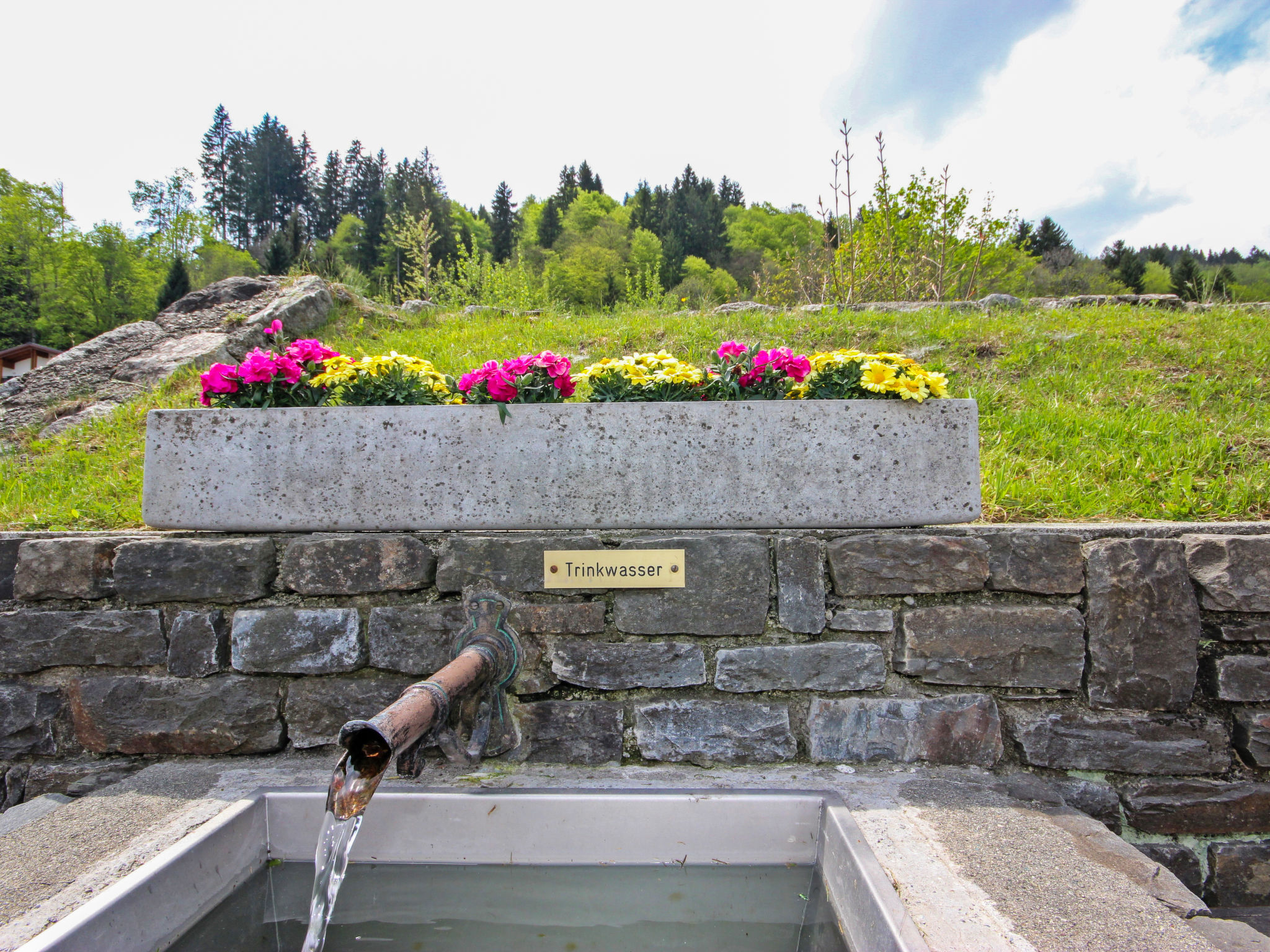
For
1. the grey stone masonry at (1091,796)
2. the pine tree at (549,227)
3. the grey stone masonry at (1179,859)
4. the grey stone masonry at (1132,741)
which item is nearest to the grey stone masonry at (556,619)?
the grey stone masonry at (1132,741)

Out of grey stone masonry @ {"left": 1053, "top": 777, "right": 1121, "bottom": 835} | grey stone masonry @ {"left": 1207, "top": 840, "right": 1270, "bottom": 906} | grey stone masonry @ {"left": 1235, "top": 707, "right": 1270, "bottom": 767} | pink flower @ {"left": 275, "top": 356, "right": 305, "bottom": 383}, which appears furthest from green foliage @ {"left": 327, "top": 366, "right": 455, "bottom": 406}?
grey stone masonry @ {"left": 1207, "top": 840, "right": 1270, "bottom": 906}

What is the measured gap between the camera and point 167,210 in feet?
124

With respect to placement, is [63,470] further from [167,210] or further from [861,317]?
[167,210]

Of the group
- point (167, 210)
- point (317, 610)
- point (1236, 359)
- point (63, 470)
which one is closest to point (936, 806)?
point (317, 610)

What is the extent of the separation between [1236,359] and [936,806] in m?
3.35

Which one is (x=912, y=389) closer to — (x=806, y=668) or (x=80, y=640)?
(x=806, y=668)

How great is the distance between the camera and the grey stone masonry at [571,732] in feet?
6.09

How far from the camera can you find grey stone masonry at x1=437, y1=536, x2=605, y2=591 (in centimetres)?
184

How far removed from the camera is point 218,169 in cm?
4519

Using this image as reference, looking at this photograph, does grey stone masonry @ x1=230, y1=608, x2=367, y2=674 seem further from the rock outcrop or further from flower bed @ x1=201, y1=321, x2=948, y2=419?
the rock outcrop

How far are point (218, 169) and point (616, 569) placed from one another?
55294 millimetres

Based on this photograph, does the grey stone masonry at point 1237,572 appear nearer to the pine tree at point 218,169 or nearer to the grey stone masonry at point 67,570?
the grey stone masonry at point 67,570

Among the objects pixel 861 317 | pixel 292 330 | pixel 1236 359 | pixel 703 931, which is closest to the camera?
pixel 703 931

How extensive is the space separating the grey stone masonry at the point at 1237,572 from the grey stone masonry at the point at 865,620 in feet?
2.66
